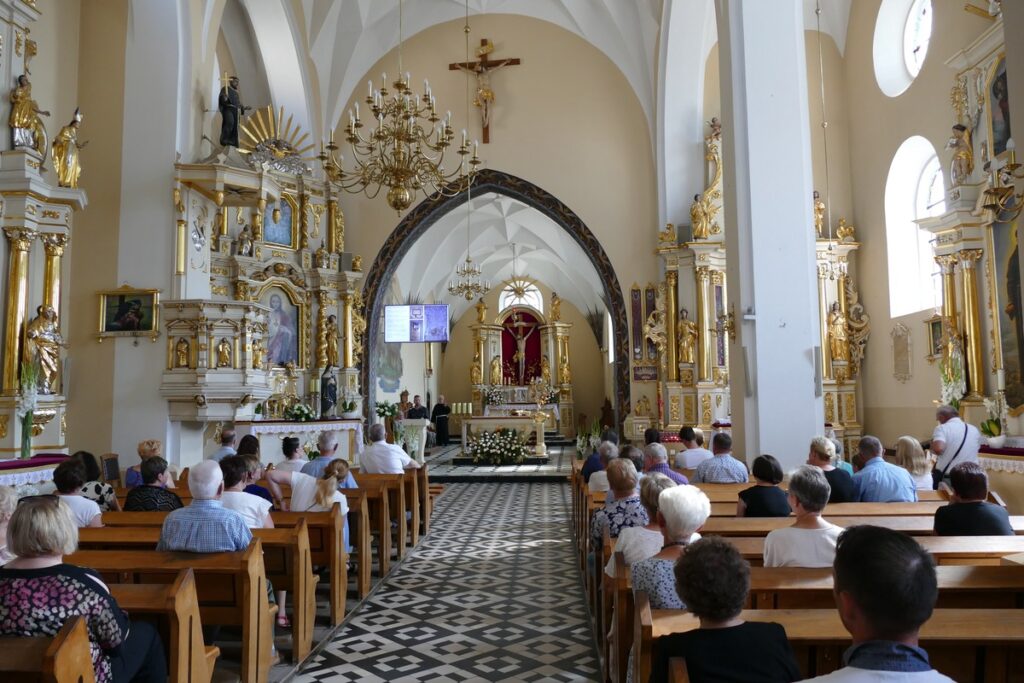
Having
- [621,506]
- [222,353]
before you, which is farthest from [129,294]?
[621,506]

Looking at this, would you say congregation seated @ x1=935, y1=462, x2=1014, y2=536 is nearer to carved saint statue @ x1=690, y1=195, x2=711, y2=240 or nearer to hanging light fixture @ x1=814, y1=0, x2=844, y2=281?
hanging light fixture @ x1=814, y1=0, x2=844, y2=281

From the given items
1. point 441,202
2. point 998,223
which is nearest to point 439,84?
point 441,202

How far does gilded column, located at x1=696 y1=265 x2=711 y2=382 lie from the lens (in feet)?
46.1

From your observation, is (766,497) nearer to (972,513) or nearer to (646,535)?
(972,513)

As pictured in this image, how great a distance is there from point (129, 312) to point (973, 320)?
33.9 ft

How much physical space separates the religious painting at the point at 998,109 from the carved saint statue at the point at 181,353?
9830mm

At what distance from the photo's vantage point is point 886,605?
1.48m

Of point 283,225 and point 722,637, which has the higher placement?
point 283,225

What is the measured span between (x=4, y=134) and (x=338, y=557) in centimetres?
585

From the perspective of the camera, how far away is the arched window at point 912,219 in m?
12.0

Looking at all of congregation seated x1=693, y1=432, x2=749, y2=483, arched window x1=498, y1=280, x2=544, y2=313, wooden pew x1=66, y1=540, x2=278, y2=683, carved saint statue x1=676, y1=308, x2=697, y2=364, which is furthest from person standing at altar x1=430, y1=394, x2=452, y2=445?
wooden pew x1=66, y1=540, x2=278, y2=683

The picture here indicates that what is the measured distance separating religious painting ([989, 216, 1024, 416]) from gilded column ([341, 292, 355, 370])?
1075 centimetres

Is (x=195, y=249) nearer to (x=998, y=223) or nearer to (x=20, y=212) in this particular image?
(x=20, y=212)

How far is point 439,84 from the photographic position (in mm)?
16734
